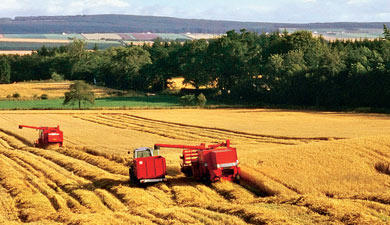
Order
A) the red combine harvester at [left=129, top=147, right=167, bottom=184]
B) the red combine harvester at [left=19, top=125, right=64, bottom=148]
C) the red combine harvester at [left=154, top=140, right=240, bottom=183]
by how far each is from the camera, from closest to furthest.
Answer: the red combine harvester at [left=154, top=140, right=240, bottom=183] < the red combine harvester at [left=129, top=147, right=167, bottom=184] < the red combine harvester at [left=19, top=125, right=64, bottom=148]

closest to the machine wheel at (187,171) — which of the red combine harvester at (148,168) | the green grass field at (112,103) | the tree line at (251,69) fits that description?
the red combine harvester at (148,168)

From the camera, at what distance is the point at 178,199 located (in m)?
25.2

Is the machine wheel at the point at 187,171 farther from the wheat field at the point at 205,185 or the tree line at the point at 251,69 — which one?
the tree line at the point at 251,69

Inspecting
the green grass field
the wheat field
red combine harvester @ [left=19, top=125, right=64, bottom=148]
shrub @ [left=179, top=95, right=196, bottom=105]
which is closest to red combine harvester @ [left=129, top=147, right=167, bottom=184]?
the wheat field

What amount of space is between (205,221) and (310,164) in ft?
36.2

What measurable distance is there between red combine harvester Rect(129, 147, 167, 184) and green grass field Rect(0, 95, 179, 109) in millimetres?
53372

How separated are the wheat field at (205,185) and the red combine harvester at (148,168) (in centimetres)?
54

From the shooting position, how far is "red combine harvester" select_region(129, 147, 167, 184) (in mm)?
27453

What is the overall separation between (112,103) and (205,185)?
62369mm

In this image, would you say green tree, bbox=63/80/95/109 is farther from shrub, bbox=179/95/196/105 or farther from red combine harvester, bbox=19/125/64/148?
red combine harvester, bbox=19/125/64/148

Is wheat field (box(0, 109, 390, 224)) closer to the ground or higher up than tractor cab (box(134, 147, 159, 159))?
closer to the ground

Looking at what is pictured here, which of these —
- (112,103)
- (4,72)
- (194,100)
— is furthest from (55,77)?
(194,100)

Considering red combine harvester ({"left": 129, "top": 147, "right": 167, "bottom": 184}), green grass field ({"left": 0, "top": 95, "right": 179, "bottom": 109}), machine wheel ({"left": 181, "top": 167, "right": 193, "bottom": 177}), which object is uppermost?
red combine harvester ({"left": 129, "top": 147, "right": 167, "bottom": 184})

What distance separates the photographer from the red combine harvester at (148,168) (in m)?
27.5
